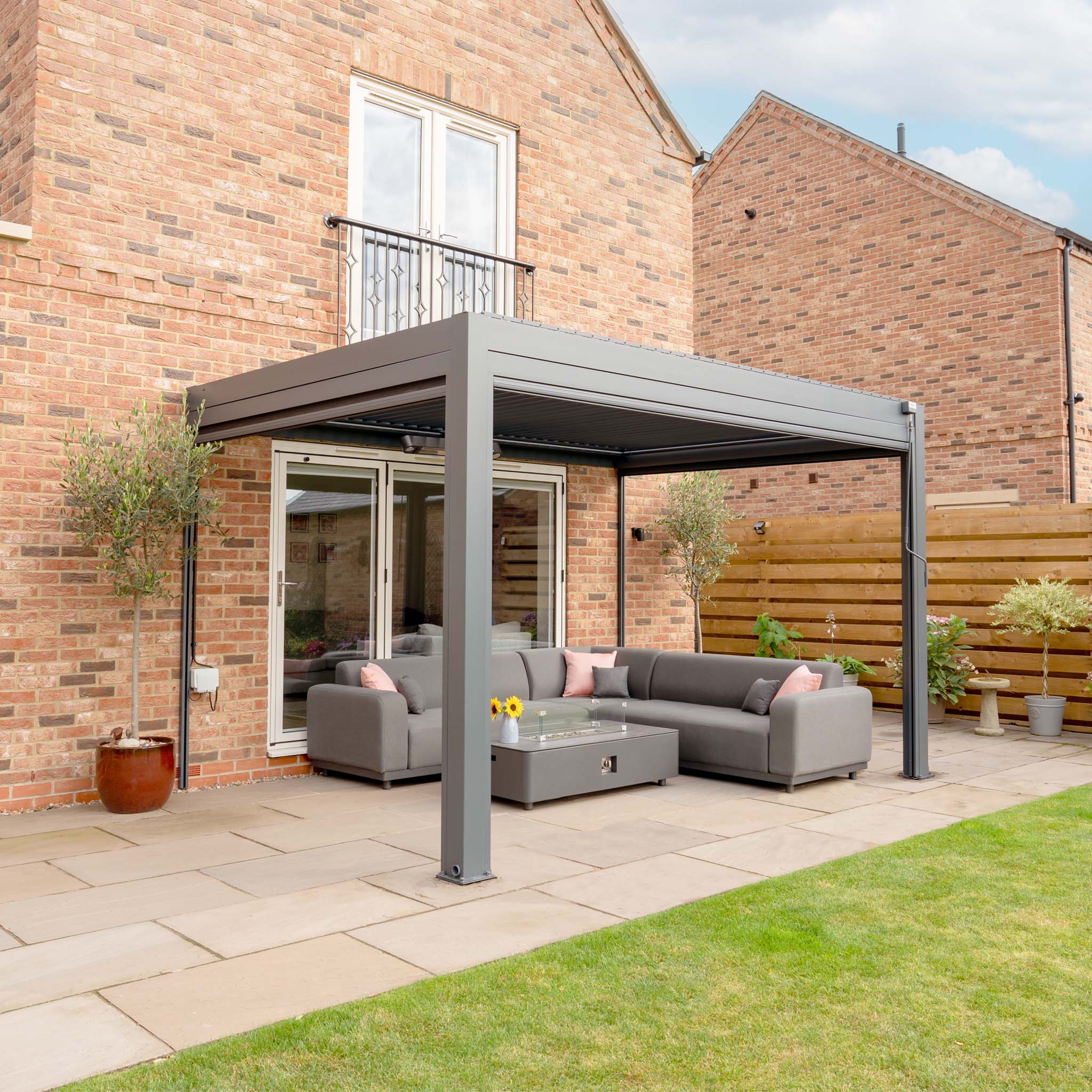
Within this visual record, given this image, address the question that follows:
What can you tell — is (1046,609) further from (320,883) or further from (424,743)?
(320,883)

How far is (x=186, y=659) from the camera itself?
22.5ft

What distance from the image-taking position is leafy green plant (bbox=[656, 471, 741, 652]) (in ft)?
32.2

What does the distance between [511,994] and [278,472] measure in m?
4.74

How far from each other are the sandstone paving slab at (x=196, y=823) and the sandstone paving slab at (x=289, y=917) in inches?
53.2

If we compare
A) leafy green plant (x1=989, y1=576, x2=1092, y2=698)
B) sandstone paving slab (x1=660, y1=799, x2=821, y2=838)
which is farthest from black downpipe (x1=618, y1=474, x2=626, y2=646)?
leafy green plant (x1=989, y1=576, x2=1092, y2=698)

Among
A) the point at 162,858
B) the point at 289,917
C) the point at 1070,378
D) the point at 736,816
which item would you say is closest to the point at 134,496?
the point at 162,858

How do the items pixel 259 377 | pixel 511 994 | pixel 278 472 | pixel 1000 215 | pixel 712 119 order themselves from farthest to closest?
pixel 712 119
pixel 1000 215
pixel 278 472
pixel 259 377
pixel 511 994

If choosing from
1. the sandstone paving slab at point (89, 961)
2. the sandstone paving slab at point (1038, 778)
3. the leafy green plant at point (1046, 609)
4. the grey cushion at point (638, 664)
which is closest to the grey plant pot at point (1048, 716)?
the leafy green plant at point (1046, 609)

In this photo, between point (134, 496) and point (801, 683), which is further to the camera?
point (801, 683)

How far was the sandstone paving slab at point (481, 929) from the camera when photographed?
12.9ft

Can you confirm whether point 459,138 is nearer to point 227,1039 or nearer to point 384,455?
point 384,455

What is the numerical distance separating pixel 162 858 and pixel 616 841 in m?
2.30

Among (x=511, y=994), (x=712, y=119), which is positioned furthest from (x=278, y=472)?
(x=712, y=119)

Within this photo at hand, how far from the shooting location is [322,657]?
7.73 m
